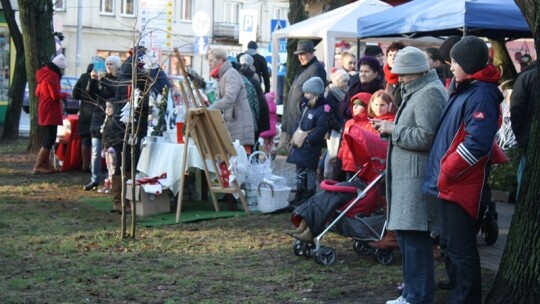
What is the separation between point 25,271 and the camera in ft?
28.2

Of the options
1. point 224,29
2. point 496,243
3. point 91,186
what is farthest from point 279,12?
point 496,243

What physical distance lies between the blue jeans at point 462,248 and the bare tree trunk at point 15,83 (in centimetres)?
1676

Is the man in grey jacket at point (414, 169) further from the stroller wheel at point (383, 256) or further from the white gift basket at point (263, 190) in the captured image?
the white gift basket at point (263, 190)

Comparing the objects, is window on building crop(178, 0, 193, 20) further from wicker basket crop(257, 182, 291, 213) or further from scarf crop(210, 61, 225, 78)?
wicker basket crop(257, 182, 291, 213)

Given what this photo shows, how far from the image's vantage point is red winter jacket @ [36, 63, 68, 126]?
15766 mm

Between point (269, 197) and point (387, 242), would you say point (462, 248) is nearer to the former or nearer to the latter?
point (387, 242)

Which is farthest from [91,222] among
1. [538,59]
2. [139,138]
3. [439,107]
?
[538,59]

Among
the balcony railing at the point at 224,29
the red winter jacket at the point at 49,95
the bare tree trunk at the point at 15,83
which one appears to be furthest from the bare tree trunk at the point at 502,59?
the balcony railing at the point at 224,29

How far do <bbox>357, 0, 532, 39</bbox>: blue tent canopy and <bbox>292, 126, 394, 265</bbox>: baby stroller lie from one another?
347 cm

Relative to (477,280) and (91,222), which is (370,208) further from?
(91,222)

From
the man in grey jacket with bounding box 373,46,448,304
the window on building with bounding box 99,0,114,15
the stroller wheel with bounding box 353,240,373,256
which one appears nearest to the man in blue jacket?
the man in grey jacket with bounding box 373,46,448,304

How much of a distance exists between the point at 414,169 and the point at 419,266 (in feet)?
2.20

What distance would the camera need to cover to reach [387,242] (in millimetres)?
8578

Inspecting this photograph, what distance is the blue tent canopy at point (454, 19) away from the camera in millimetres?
11586
